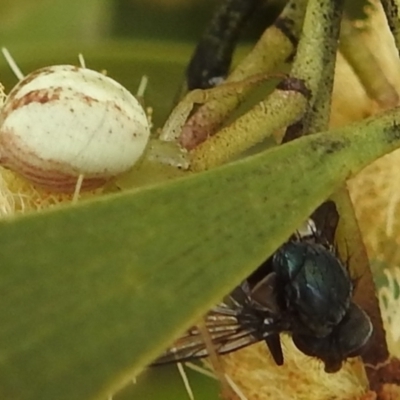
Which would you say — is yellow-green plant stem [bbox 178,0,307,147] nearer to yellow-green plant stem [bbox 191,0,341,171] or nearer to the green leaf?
yellow-green plant stem [bbox 191,0,341,171]

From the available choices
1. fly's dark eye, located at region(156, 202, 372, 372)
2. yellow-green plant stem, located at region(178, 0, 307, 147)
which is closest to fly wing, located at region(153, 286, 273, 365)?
fly's dark eye, located at region(156, 202, 372, 372)

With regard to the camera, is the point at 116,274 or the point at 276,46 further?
the point at 276,46

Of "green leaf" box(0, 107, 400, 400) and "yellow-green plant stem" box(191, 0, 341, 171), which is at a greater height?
"yellow-green plant stem" box(191, 0, 341, 171)

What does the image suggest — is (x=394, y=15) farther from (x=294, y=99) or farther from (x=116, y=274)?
(x=116, y=274)

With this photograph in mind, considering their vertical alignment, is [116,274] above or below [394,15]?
below

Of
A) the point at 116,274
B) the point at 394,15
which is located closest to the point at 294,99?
the point at 394,15

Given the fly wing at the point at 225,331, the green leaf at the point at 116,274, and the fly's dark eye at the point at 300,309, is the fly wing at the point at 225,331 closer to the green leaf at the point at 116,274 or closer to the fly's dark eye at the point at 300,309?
the fly's dark eye at the point at 300,309

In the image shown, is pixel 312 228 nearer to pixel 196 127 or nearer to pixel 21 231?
pixel 196 127

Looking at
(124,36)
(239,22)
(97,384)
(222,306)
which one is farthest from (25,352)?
(124,36)

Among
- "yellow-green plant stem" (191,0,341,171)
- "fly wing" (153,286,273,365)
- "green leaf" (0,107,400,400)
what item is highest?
"yellow-green plant stem" (191,0,341,171)
